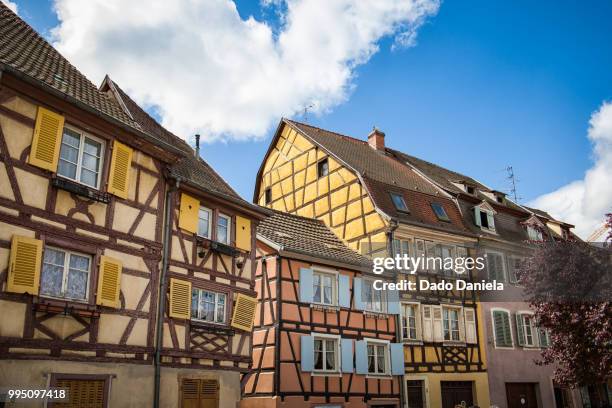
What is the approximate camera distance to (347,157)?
91.5 ft

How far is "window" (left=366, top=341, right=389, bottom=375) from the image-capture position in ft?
72.5

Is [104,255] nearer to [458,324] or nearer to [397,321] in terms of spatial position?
[397,321]

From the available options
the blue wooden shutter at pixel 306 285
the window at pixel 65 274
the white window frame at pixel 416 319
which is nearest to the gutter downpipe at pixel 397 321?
the white window frame at pixel 416 319

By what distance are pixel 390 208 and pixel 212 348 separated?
11612mm

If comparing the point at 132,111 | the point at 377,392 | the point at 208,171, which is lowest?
the point at 377,392

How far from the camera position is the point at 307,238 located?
23266mm

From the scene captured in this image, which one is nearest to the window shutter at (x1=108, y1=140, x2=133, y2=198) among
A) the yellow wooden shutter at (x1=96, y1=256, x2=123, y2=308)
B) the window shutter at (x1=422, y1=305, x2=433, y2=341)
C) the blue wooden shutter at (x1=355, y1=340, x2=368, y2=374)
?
the yellow wooden shutter at (x1=96, y1=256, x2=123, y2=308)

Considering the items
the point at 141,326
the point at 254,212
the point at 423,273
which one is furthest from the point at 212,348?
the point at 423,273

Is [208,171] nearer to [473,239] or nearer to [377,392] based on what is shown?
[377,392]

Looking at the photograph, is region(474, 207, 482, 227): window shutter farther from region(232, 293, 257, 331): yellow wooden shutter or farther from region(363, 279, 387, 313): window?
region(232, 293, 257, 331): yellow wooden shutter

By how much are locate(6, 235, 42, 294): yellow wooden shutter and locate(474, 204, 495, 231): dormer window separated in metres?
21.5

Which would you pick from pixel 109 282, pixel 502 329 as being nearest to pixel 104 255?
pixel 109 282

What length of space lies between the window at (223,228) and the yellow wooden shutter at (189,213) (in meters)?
1.08

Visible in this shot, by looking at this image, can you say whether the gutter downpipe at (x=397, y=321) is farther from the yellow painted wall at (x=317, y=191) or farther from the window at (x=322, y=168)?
the window at (x=322, y=168)
